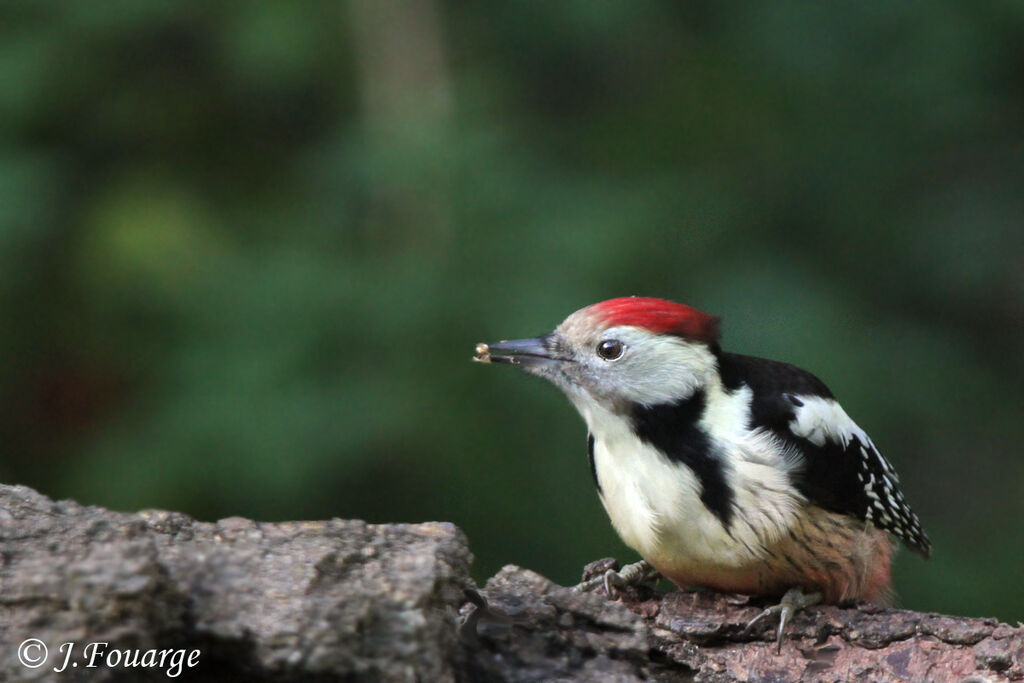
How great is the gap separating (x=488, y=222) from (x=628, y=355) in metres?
1.41

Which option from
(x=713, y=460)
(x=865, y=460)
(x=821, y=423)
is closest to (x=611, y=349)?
(x=713, y=460)

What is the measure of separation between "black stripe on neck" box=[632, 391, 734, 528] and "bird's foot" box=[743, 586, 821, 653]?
0.67 ft

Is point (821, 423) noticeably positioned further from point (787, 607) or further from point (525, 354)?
point (525, 354)

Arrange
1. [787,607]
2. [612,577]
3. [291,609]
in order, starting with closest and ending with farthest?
[291,609] → [787,607] → [612,577]

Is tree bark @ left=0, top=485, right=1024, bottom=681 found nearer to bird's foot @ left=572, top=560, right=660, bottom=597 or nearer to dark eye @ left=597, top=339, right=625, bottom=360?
bird's foot @ left=572, top=560, right=660, bottom=597

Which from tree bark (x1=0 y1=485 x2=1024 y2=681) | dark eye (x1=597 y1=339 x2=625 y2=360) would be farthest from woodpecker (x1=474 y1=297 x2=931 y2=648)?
tree bark (x1=0 y1=485 x2=1024 y2=681)

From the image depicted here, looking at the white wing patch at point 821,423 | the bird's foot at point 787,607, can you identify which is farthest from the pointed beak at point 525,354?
the bird's foot at point 787,607

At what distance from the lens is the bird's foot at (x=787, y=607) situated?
274 cm

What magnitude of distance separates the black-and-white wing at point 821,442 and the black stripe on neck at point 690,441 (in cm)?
13

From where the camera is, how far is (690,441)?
289cm

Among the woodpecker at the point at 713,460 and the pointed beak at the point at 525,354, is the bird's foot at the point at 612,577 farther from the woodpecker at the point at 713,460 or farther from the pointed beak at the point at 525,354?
the pointed beak at the point at 525,354

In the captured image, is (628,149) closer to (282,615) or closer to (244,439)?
(244,439)

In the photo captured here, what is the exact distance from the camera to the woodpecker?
2.80 meters

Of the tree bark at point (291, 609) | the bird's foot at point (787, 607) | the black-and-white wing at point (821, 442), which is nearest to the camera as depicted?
the tree bark at point (291, 609)
